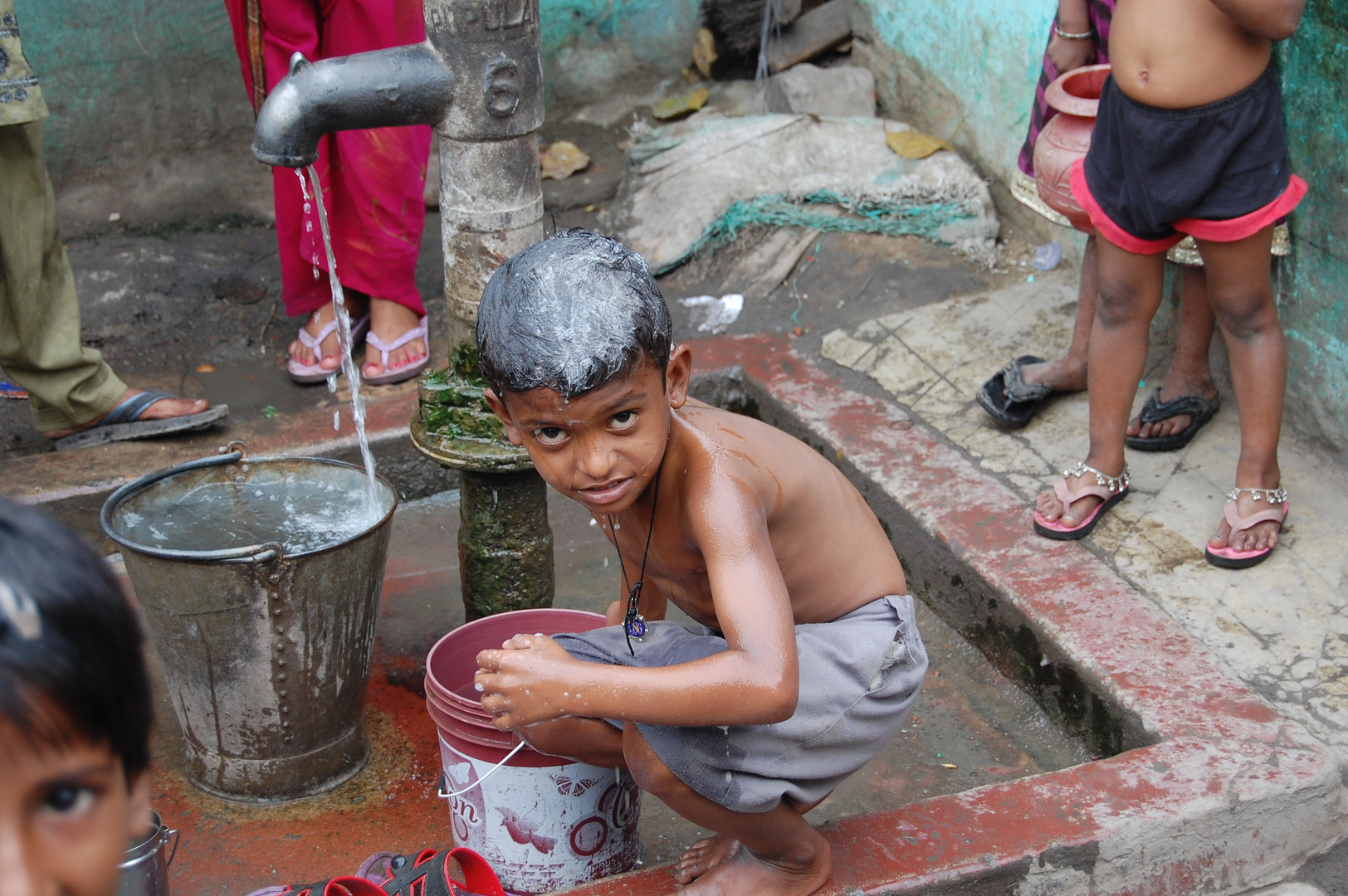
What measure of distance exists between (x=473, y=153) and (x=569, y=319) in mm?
999

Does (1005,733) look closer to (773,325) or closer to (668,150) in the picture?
(773,325)

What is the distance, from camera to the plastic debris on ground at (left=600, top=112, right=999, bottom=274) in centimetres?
482

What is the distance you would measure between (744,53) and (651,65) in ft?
1.76

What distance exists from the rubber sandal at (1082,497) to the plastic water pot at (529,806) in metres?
1.36

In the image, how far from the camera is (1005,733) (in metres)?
2.87

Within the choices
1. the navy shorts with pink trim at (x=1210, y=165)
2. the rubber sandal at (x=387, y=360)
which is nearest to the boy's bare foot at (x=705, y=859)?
the navy shorts with pink trim at (x=1210, y=165)

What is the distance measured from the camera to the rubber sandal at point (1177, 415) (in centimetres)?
343

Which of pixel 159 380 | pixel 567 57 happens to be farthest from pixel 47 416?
pixel 567 57

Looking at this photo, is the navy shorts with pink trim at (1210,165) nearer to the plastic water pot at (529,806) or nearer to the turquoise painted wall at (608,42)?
the plastic water pot at (529,806)

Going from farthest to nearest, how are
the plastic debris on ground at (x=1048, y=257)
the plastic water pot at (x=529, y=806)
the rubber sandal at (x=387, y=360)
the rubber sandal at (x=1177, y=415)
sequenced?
the plastic debris on ground at (x=1048, y=257)
the rubber sandal at (x=387, y=360)
the rubber sandal at (x=1177, y=415)
the plastic water pot at (x=529, y=806)

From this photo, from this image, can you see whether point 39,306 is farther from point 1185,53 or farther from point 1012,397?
point 1185,53

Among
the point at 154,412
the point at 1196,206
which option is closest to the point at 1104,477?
the point at 1196,206

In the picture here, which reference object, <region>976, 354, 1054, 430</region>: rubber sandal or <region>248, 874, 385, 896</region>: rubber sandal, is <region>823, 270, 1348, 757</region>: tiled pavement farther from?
<region>248, 874, 385, 896</region>: rubber sandal

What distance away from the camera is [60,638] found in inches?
34.0
